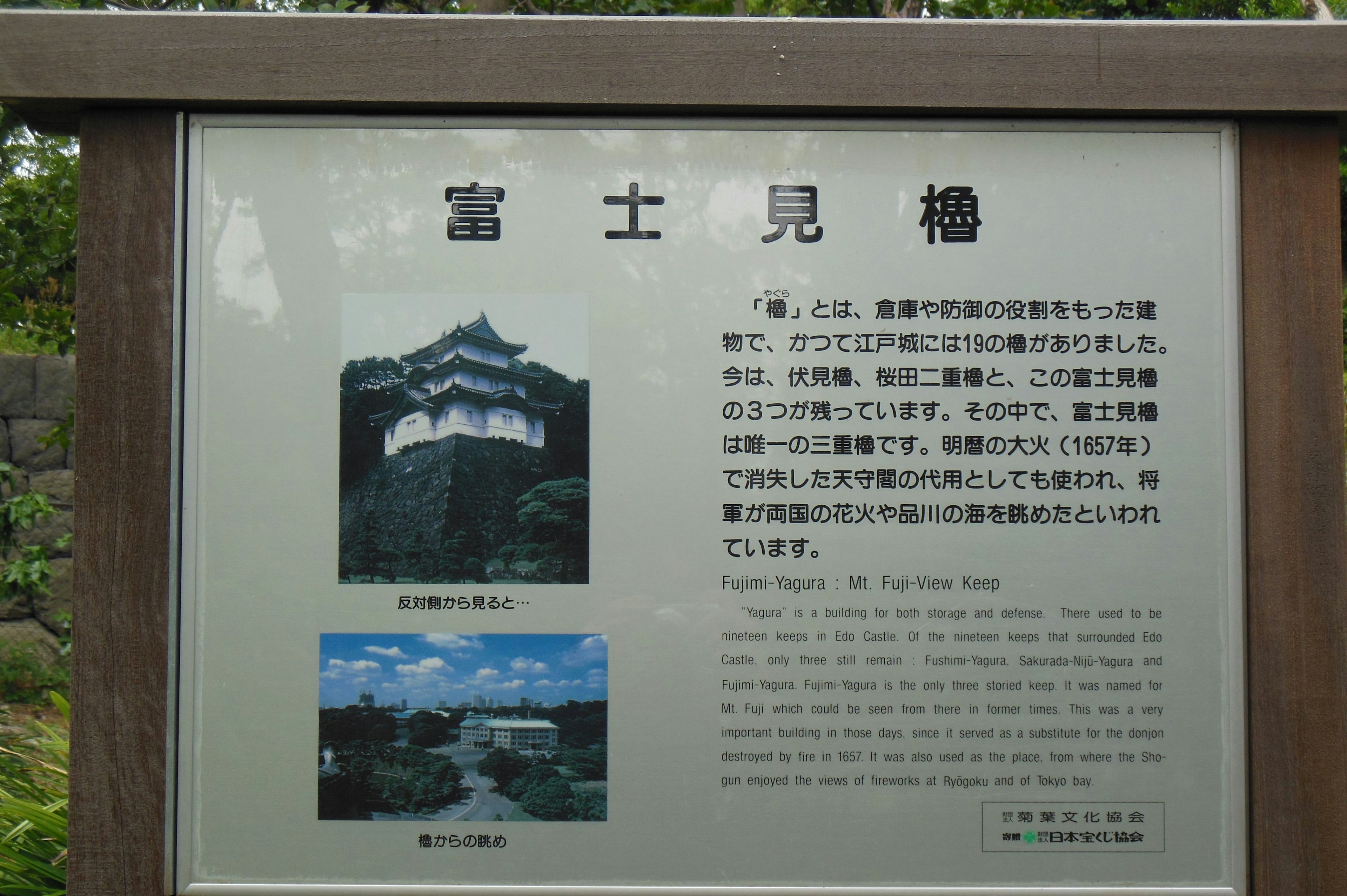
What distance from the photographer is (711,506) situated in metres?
1.85

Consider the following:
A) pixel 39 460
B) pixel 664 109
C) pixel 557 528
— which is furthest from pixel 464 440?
pixel 39 460

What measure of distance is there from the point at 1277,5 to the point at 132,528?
243 inches

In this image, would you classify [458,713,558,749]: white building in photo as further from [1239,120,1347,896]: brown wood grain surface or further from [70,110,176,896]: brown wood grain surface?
[1239,120,1347,896]: brown wood grain surface

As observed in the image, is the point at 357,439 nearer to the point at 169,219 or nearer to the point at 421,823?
the point at 169,219

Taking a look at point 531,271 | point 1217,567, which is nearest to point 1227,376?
point 1217,567

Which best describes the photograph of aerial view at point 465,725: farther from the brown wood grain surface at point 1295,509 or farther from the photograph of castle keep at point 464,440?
the brown wood grain surface at point 1295,509

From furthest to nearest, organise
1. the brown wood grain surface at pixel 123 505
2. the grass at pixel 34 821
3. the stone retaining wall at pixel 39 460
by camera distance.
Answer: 1. the stone retaining wall at pixel 39 460
2. the grass at pixel 34 821
3. the brown wood grain surface at pixel 123 505

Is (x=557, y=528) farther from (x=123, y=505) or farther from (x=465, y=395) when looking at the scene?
(x=123, y=505)

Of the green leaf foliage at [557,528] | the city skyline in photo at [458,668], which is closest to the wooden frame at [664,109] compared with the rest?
the city skyline in photo at [458,668]

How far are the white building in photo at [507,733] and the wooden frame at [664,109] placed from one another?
627 mm

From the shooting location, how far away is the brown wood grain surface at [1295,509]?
5.90 ft

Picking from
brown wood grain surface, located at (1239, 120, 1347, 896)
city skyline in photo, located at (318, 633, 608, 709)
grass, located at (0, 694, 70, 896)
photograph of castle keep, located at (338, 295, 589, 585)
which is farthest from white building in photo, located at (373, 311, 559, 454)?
brown wood grain surface, located at (1239, 120, 1347, 896)

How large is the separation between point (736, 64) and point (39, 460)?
6434mm

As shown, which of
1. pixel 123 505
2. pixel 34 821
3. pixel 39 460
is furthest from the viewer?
pixel 39 460
